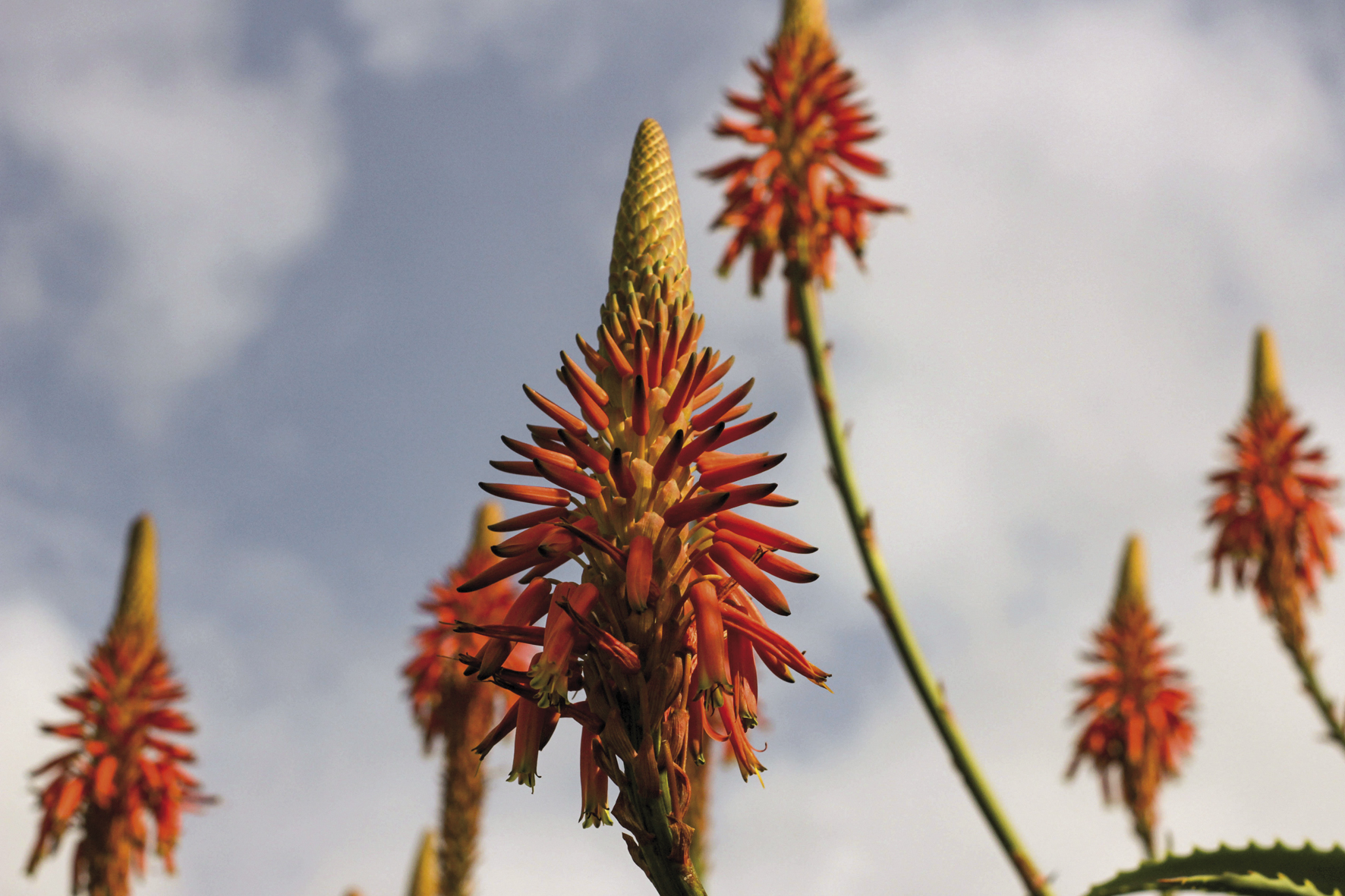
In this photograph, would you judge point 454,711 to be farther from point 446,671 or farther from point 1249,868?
point 1249,868

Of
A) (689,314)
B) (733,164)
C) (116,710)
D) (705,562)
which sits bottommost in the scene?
(705,562)

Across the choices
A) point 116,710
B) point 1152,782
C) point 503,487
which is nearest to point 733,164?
point 503,487

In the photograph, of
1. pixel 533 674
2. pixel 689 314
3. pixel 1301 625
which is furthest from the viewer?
pixel 1301 625

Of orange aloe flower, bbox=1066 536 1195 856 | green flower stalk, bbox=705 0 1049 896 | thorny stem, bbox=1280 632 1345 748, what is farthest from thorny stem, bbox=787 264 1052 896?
orange aloe flower, bbox=1066 536 1195 856

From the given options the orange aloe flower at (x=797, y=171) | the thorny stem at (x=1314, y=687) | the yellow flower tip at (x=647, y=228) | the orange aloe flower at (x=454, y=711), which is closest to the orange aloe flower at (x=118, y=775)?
the orange aloe flower at (x=454, y=711)

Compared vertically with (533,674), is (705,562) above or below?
above

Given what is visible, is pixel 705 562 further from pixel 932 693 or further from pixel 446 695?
pixel 446 695

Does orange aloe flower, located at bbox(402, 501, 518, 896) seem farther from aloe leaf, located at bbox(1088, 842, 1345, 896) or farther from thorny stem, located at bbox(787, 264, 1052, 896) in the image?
aloe leaf, located at bbox(1088, 842, 1345, 896)
